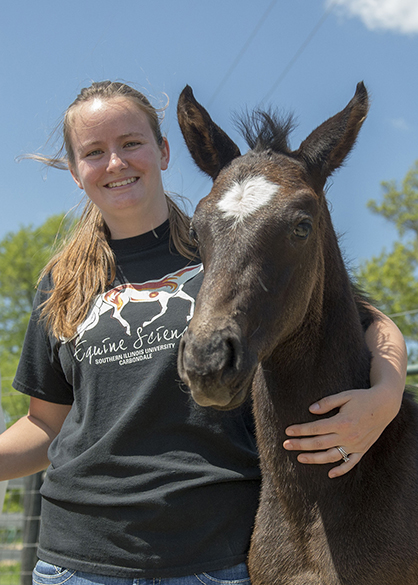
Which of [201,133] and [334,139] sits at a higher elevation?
[201,133]

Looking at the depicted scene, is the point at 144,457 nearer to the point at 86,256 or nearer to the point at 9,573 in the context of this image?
the point at 86,256

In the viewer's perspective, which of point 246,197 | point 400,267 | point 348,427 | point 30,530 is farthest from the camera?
point 400,267

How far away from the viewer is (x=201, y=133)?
2.60m

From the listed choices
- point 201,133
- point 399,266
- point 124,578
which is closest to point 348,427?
point 124,578

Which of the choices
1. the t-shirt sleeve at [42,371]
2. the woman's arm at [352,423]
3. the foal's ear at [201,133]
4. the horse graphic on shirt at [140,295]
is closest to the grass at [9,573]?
the t-shirt sleeve at [42,371]

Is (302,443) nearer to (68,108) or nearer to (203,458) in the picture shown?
(203,458)

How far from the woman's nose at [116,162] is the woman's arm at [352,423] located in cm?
143

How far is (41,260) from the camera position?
30.3 metres

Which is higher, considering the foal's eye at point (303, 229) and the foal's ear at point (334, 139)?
the foal's ear at point (334, 139)

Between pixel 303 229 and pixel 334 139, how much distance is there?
51cm

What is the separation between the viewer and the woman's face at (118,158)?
2.66m

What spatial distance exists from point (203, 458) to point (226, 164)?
1302 mm

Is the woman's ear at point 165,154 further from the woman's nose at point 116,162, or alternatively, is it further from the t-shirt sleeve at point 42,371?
the t-shirt sleeve at point 42,371

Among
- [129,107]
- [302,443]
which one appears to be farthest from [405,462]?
[129,107]
